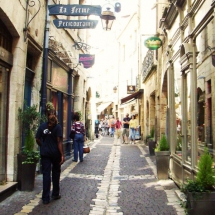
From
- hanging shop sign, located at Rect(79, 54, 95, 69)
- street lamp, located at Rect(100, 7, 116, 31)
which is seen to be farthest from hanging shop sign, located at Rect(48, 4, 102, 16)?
hanging shop sign, located at Rect(79, 54, 95, 69)

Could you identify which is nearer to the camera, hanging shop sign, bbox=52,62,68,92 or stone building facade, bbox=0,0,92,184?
stone building facade, bbox=0,0,92,184

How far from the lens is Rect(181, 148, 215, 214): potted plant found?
15.6 ft

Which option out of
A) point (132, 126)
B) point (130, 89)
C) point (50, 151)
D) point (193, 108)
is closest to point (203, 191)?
point (193, 108)

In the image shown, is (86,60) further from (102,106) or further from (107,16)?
(102,106)

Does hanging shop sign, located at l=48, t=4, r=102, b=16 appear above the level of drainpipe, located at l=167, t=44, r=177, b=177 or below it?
above

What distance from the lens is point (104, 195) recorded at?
22.4ft

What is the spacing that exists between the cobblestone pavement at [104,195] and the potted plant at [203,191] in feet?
2.89

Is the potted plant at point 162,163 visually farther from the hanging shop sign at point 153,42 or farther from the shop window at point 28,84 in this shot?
the hanging shop sign at point 153,42

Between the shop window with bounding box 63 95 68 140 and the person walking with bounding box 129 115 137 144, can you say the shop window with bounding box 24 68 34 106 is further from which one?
the person walking with bounding box 129 115 137 144

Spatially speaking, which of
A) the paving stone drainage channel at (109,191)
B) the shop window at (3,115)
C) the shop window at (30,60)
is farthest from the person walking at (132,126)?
the shop window at (3,115)

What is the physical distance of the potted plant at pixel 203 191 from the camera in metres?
4.75

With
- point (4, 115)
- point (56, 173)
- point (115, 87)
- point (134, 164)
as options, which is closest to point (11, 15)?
point (4, 115)

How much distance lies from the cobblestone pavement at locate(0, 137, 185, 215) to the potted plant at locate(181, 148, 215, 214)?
88 cm

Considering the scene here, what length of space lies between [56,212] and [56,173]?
98 cm
